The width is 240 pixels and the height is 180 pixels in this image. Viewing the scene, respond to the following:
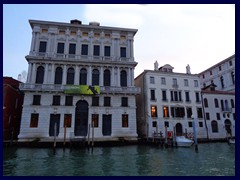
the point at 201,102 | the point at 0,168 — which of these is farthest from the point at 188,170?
the point at 201,102

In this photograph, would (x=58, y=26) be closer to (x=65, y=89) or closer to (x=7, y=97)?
(x=65, y=89)

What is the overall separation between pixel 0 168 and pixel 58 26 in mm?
23977

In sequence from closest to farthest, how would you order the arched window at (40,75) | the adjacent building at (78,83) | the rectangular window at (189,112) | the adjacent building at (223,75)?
the adjacent building at (78,83) → the arched window at (40,75) → the rectangular window at (189,112) → the adjacent building at (223,75)

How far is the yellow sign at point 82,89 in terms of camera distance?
22.7m

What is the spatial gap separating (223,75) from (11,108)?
123 ft

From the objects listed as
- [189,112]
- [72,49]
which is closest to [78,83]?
[72,49]

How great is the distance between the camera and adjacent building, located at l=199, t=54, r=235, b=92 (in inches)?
1360

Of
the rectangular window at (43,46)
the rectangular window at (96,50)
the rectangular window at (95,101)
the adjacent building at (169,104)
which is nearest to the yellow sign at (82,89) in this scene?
the rectangular window at (95,101)

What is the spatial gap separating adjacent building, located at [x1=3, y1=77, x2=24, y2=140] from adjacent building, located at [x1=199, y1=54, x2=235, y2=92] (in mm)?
36306

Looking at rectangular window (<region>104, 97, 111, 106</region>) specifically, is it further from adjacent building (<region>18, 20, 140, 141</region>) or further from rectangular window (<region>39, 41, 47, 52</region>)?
rectangular window (<region>39, 41, 47, 52</region>)

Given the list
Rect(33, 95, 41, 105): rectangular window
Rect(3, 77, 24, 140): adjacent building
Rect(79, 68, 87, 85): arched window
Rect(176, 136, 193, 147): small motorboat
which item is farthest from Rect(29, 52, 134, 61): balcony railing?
Rect(176, 136, 193, 147): small motorboat

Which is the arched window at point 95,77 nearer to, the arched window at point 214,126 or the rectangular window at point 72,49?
the rectangular window at point 72,49

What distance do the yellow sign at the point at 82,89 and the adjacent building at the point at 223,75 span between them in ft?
87.1

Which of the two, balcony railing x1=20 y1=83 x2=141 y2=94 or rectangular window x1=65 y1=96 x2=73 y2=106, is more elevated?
balcony railing x1=20 y1=83 x2=141 y2=94
